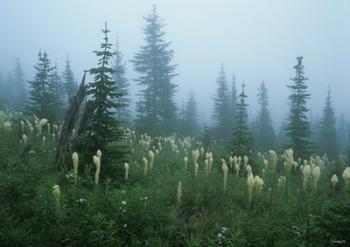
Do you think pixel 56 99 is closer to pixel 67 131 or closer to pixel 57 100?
pixel 57 100

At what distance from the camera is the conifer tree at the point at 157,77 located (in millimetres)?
33000

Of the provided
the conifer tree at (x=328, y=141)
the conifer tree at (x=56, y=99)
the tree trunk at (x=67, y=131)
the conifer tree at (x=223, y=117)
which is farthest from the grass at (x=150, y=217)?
the conifer tree at (x=328, y=141)

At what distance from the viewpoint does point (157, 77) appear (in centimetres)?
3541

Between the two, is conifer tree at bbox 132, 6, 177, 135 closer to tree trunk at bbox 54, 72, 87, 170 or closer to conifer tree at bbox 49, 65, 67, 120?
conifer tree at bbox 49, 65, 67, 120

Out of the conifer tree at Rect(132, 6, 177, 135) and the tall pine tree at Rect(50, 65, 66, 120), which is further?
the conifer tree at Rect(132, 6, 177, 135)

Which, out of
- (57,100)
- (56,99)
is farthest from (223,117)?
(56,99)

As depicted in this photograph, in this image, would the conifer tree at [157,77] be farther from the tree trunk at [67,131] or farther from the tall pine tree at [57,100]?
the tree trunk at [67,131]

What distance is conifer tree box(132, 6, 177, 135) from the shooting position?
33000mm

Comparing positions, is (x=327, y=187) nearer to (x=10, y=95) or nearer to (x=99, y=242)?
(x=99, y=242)

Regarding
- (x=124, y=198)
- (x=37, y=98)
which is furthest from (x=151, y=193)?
(x=37, y=98)

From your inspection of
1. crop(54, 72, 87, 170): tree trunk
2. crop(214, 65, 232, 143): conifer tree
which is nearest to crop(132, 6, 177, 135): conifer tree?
crop(214, 65, 232, 143): conifer tree

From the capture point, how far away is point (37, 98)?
1744 cm

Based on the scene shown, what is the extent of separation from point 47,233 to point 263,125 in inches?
1411

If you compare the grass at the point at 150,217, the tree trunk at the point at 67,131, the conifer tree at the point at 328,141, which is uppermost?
the tree trunk at the point at 67,131
